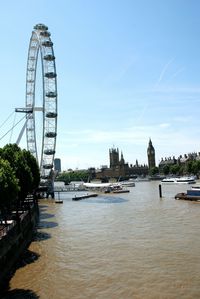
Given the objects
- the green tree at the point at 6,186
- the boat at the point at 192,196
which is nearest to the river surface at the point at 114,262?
the green tree at the point at 6,186

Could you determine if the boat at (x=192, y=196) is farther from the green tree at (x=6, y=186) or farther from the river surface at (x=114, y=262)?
the green tree at (x=6, y=186)

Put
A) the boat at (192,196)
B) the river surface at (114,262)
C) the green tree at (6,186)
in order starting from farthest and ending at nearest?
the boat at (192,196) < the green tree at (6,186) < the river surface at (114,262)

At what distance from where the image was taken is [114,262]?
24.7m

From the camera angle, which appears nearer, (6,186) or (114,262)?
(6,186)

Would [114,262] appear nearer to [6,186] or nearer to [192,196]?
[6,186]

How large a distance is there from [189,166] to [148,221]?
12939 centimetres

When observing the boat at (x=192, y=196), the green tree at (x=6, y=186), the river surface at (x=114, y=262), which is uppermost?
the green tree at (x=6, y=186)

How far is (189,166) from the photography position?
16675 cm

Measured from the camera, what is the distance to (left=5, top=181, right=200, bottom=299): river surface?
19500 millimetres

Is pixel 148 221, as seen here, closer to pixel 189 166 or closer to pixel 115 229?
pixel 115 229

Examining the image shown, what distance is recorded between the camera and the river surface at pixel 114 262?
19.5 metres

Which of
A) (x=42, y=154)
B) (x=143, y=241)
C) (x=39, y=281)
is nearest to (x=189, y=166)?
(x=42, y=154)

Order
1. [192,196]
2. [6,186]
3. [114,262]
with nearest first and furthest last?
1. [6,186]
2. [114,262]
3. [192,196]

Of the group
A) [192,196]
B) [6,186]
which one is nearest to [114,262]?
[6,186]
